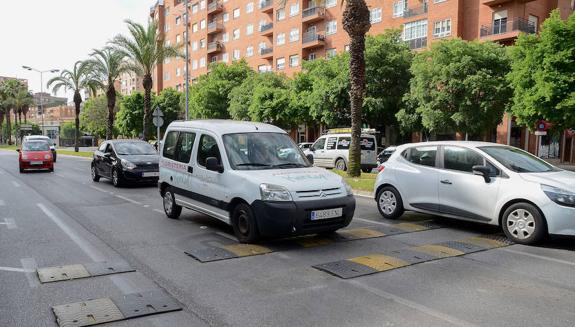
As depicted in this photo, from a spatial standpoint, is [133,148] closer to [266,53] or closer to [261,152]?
[261,152]

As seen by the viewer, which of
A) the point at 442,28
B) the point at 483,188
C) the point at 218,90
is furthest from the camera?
the point at 218,90

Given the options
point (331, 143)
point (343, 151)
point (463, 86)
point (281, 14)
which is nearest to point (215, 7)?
point (281, 14)

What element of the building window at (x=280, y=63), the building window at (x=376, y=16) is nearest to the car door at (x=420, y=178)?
the building window at (x=376, y=16)

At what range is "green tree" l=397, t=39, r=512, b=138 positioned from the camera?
A: 26969 millimetres

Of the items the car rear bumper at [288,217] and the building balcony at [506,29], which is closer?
the car rear bumper at [288,217]

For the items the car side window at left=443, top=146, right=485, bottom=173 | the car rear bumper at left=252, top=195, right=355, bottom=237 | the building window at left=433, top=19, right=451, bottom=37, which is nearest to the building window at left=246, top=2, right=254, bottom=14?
the building window at left=433, top=19, right=451, bottom=37

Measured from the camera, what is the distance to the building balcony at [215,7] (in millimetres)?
68188

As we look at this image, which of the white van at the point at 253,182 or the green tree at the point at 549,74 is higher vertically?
the green tree at the point at 549,74

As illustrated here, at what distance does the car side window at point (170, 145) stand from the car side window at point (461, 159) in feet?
16.2

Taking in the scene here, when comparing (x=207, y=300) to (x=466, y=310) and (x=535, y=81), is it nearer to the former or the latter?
(x=466, y=310)

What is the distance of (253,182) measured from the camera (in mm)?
6637

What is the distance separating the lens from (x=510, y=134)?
3538cm

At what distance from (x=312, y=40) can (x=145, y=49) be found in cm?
2103

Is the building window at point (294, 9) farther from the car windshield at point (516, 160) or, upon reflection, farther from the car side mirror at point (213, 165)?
the car side mirror at point (213, 165)
